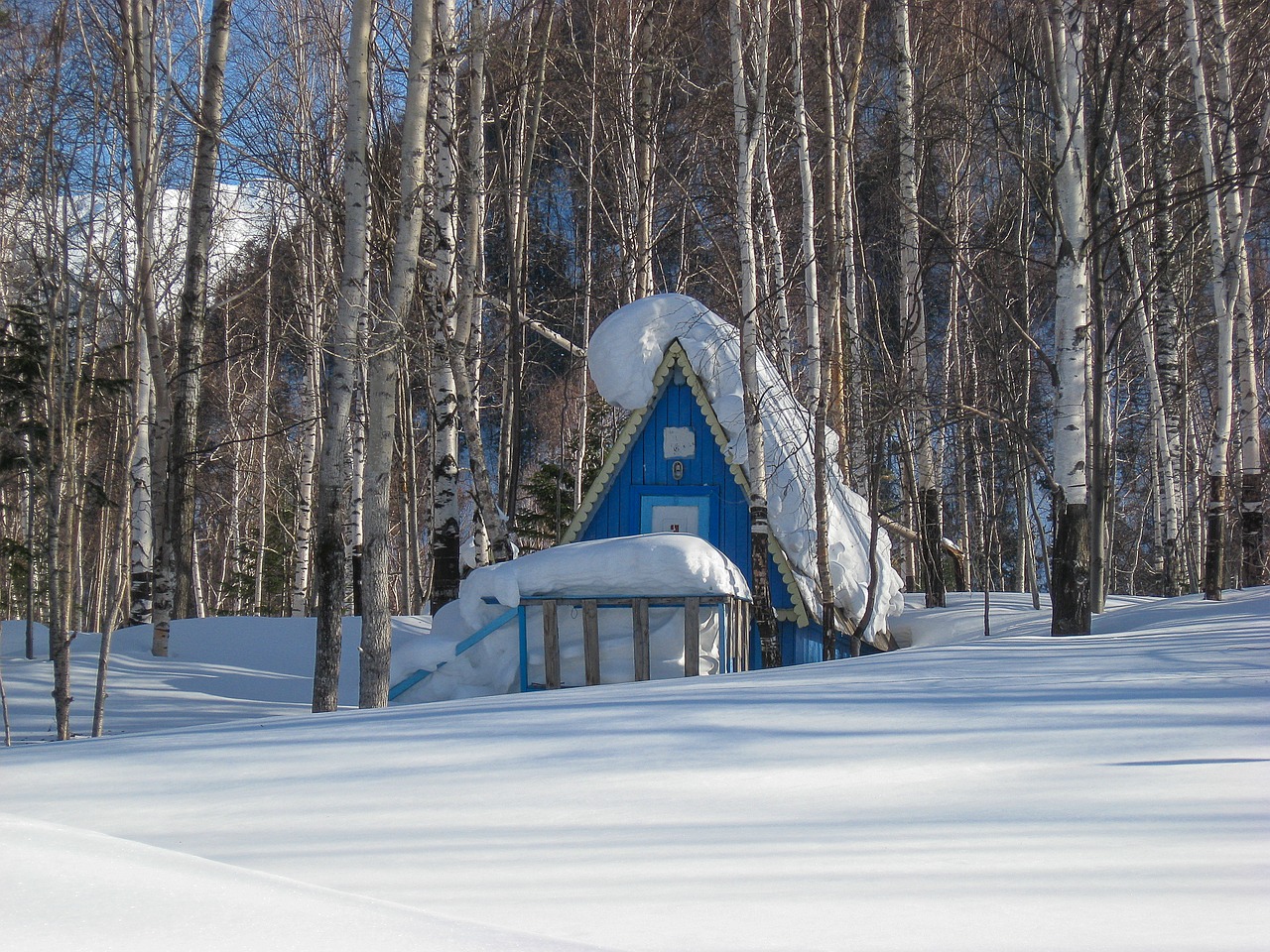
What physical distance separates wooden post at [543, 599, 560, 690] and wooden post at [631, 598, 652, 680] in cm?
74

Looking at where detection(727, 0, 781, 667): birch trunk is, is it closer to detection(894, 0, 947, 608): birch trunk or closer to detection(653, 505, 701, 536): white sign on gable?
detection(653, 505, 701, 536): white sign on gable

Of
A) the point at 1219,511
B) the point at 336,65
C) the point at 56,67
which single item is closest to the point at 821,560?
the point at 1219,511

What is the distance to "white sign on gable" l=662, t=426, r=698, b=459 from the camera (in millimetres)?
11641

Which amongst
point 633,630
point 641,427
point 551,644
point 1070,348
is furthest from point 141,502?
point 1070,348

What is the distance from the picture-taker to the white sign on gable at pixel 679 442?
11.6 metres

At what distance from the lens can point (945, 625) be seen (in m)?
11.7

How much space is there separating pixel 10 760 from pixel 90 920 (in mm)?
2734

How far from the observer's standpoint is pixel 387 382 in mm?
7688

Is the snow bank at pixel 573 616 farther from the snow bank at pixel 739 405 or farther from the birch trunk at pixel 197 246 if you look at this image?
the birch trunk at pixel 197 246

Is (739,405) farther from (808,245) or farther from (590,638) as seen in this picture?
(590,638)

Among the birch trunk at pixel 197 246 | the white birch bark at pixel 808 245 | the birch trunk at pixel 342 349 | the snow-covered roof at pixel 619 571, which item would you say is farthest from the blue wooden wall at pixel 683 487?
the birch trunk at pixel 197 246

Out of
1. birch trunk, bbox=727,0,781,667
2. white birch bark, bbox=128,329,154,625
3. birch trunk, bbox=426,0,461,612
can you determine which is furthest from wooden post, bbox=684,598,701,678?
white birch bark, bbox=128,329,154,625

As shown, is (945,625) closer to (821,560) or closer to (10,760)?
(821,560)

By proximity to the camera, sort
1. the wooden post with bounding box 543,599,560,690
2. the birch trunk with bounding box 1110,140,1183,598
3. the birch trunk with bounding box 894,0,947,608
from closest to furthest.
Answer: the wooden post with bounding box 543,599,560,690 < the birch trunk with bounding box 894,0,947,608 < the birch trunk with bounding box 1110,140,1183,598
